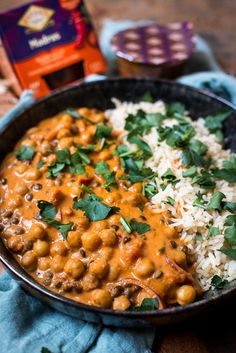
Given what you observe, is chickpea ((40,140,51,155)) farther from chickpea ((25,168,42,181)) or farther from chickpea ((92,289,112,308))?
chickpea ((92,289,112,308))

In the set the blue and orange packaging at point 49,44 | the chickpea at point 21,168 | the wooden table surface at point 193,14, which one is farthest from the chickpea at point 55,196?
the blue and orange packaging at point 49,44

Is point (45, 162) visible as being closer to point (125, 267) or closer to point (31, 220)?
point (31, 220)

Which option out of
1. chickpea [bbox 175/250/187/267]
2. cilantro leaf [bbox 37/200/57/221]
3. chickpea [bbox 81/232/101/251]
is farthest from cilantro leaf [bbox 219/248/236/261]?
cilantro leaf [bbox 37/200/57/221]

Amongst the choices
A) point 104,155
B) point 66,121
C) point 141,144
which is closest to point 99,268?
point 104,155

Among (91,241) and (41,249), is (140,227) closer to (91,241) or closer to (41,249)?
(91,241)

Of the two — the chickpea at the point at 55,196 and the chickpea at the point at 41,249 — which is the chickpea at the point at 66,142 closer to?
the chickpea at the point at 55,196

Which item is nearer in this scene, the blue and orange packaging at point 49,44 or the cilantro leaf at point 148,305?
the cilantro leaf at point 148,305
